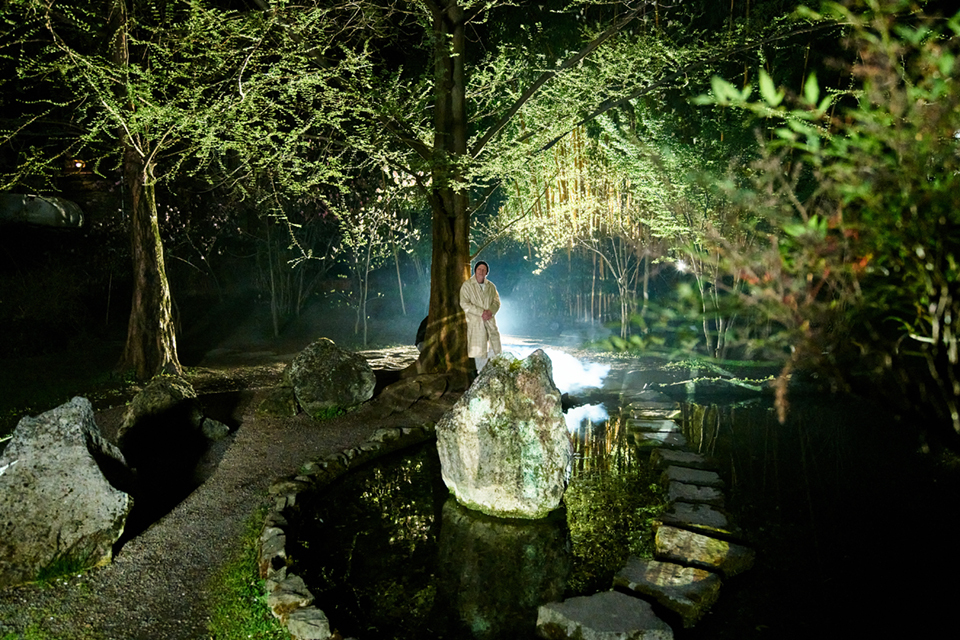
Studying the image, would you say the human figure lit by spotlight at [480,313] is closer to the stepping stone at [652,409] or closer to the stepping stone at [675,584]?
the stepping stone at [652,409]

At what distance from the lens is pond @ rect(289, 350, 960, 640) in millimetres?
3795

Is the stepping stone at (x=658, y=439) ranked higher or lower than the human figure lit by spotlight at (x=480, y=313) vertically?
lower

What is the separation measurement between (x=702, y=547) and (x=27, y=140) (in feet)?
57.5

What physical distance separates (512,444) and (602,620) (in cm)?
187

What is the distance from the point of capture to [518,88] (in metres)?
10.9

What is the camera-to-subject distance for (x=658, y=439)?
703 cm

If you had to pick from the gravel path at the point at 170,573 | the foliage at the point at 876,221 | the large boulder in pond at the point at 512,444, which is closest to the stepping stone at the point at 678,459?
the large boulder in pond at the point at 512,444

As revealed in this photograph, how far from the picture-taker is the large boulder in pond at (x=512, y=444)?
5188mm

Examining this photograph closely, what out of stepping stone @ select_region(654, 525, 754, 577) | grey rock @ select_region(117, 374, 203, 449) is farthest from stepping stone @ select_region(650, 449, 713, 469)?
grey rock @ select_region(117, 374, 203, 449)

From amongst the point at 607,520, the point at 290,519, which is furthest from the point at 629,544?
the point at 290,519

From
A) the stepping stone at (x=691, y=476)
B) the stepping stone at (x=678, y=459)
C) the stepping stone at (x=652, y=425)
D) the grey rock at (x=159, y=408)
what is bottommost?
the stepping stone at (x=691, y=476)

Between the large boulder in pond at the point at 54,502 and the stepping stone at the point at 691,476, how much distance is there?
467 cm

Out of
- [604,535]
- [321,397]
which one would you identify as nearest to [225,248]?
[321,397]

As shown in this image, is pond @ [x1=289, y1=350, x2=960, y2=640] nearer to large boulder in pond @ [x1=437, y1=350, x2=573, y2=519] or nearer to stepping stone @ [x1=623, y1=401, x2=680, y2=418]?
large boulder in pond @ [x1=437, y1=350, x2=573, y2=519]
